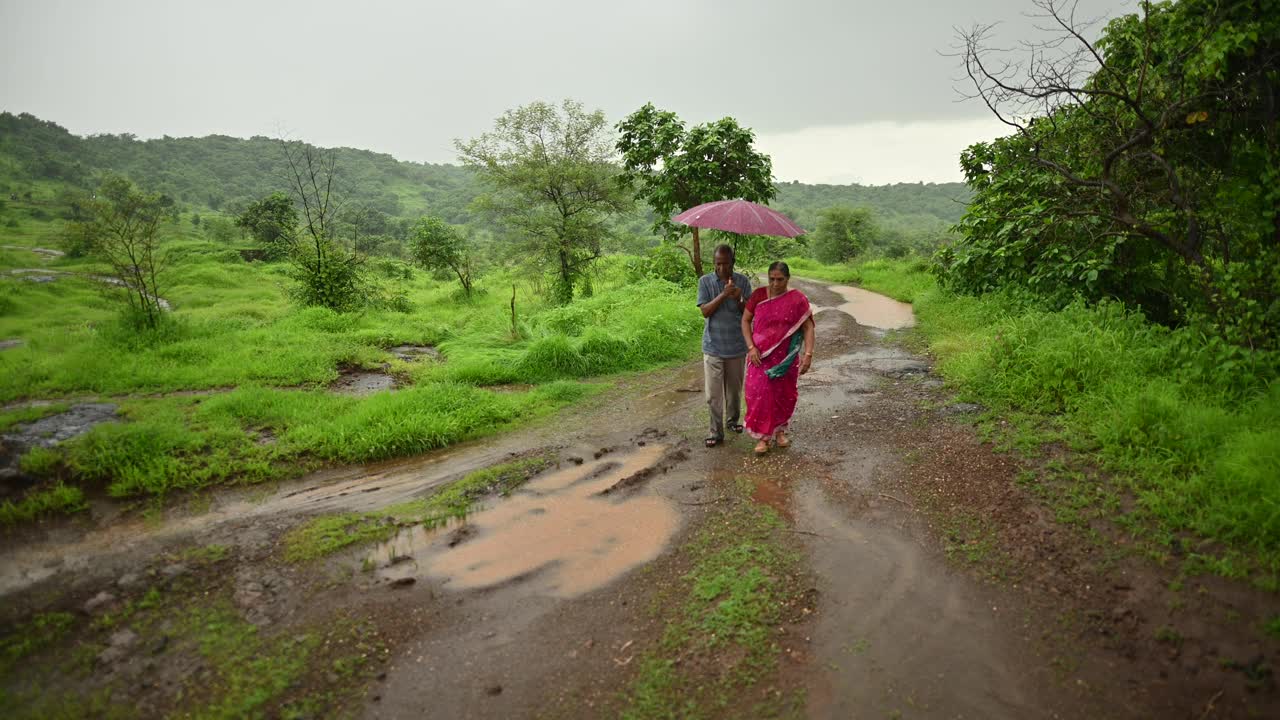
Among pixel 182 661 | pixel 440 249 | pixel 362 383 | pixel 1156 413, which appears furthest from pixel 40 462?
pixel 440 249

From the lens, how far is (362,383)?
8328mm

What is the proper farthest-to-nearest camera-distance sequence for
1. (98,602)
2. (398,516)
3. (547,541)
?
(398,516)
(547,541)
(98,602)

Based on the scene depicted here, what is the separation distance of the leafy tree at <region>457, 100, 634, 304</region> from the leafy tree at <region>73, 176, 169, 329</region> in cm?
772

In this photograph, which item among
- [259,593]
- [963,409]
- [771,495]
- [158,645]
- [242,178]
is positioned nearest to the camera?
[158,645]

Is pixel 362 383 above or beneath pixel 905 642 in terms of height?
above

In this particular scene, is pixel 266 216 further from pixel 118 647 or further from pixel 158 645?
pixel 158 645

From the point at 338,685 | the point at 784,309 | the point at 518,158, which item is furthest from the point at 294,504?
the point at 518,158

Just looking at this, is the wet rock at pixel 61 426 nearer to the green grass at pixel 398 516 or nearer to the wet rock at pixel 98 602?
the wet rock at pixel 98 602

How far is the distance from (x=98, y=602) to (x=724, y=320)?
16.1 ft

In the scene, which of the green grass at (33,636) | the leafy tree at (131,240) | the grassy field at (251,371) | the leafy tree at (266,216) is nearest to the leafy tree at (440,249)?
the grassy field at (251,371)

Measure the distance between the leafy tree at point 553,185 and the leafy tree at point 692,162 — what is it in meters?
1.85

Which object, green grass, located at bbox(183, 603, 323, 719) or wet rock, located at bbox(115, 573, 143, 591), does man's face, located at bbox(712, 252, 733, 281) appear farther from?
wet rock, located at bbox(115, 573, 143, 591)

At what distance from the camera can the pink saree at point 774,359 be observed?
5477mm

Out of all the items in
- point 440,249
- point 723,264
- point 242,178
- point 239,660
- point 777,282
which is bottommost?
point 239,660
